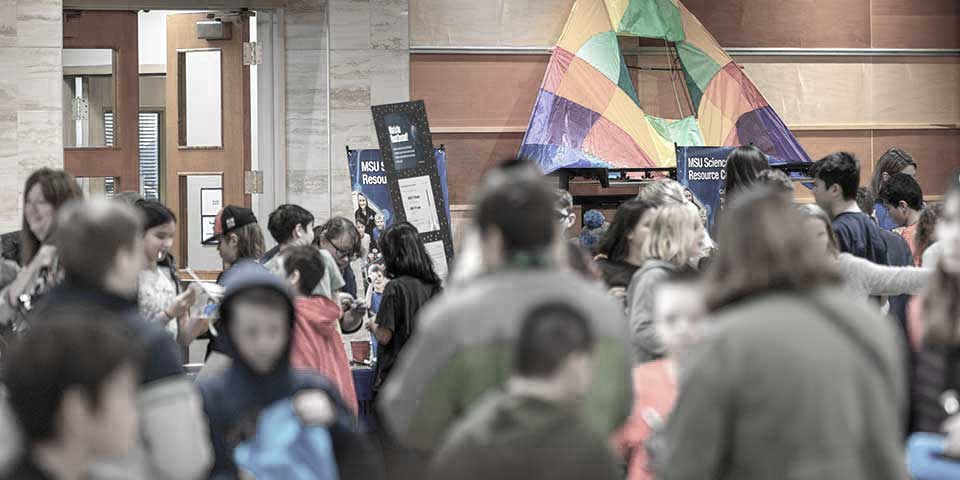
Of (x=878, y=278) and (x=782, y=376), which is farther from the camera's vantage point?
(x=878, y=278)

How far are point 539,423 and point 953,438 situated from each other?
3.67ft

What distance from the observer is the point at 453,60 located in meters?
9.36

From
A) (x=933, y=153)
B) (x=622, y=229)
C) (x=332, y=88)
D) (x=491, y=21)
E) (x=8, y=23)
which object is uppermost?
(x=491, y=21)

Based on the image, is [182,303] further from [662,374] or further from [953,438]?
[953,438]

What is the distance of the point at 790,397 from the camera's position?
2.28 m

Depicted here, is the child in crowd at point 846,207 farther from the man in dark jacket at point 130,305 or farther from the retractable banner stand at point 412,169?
the man in dark jacket at point 130,305

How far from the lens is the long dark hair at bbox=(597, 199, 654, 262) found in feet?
15.1

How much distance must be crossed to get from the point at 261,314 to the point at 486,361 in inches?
24.8

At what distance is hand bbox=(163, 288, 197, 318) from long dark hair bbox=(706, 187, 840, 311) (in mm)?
2472

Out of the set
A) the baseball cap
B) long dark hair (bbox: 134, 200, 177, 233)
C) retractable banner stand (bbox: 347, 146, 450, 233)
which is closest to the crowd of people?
Result: long dark hair (bbox: 134, 200, 177, 233)

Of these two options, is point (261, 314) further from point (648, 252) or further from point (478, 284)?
point (648, 252)

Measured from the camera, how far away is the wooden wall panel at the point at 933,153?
995cm

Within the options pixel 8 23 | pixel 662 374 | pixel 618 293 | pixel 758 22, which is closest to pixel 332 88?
pixel 8 23

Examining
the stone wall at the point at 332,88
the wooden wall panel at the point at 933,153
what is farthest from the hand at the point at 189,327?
the wooden wall panel at the point at 933,153
